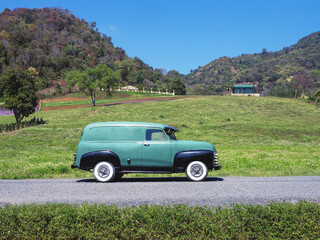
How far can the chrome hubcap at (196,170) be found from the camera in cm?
1043

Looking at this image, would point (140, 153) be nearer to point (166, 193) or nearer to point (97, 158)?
point (97, 158)

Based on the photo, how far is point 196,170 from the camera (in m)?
10.5

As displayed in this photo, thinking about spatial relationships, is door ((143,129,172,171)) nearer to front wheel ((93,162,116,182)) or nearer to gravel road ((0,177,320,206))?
gravel road ((0,177,320,206))

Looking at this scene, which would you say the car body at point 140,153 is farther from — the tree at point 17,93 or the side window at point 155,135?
the tree at point 17,93

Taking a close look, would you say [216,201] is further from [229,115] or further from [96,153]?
[229,115]

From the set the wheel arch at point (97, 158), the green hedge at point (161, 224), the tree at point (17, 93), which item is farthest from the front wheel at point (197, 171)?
the tree at point (17, 93)

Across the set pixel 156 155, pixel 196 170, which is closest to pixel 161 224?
pixel 156 155

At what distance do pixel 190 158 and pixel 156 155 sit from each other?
114 cm

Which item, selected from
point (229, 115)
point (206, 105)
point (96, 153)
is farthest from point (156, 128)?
point (206, 105)

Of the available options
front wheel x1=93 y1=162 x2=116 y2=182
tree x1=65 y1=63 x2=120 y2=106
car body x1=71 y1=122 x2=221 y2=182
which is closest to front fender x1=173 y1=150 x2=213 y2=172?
car body x1=71 y1=122 x2=221 y2=182

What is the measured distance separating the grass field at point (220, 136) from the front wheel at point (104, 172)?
109 inches

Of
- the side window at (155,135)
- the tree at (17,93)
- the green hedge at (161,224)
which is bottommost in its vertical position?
the green hedge at (161,224)

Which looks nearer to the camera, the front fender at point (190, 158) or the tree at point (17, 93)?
→ the front fender at point (190, 158)

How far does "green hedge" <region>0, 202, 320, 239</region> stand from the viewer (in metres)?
5.63
